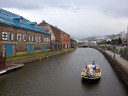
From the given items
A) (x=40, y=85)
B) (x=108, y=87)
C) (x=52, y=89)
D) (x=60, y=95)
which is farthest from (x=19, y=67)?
(x=108, y=87)

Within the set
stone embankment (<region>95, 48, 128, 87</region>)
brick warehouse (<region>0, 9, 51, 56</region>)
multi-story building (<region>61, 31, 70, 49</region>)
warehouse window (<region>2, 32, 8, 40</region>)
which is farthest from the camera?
multi-story building (<region>61, 31, 70, 49</region>)

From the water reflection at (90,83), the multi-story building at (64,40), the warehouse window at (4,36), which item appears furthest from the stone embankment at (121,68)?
the multi-story building at (64,40)

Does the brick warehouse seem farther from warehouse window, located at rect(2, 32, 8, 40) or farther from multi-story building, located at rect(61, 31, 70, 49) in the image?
multi-story building, located at rect(61, 31, 70, 49)

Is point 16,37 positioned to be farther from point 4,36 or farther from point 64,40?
point 64,40

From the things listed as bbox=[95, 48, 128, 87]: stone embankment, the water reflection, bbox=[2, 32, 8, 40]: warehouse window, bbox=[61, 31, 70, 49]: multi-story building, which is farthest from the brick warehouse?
bbox=[61, 31, 70, 49]: multi-story building

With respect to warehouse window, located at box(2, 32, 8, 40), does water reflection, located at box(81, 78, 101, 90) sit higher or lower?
lower

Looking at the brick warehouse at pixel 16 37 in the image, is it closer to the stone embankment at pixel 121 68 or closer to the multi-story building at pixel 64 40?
the stone embankment at pixel 121 68

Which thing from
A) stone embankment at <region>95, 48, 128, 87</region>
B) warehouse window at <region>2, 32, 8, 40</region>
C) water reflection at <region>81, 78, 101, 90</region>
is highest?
warehouse window at <region>2, 32, 8, 40</region>

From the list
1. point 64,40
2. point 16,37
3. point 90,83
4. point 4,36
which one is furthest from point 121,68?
point 64,40

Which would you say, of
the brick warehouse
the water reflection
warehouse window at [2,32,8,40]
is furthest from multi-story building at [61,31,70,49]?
the water reflection

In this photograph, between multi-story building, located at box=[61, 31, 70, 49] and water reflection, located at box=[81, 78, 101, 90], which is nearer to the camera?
water reflection, located at box=[81, 78, 101, 90]

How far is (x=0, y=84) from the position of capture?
55.0 ft

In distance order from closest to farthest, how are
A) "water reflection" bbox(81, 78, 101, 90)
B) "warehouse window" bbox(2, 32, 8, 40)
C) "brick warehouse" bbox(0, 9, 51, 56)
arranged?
"water reflection" bbox(81, 78, 101, 90) → "warehouse window" bbox(2, 32, 8, 40) → "brick warehouse" bbox(0, 9, 51, 56)

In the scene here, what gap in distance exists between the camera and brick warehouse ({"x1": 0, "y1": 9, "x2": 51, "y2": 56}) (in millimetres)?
31014
